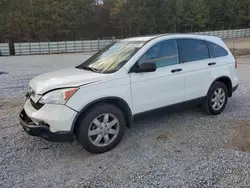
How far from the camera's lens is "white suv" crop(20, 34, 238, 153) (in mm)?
2969

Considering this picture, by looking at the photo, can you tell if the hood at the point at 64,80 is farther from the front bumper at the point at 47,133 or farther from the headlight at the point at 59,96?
the front bumper at the point at 47,133

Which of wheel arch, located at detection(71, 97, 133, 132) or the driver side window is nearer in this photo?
wheel arch, located at detection(71, 97, 133, 132)

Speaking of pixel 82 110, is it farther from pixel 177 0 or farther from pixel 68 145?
pixel 177 0

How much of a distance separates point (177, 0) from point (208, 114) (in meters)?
31.2

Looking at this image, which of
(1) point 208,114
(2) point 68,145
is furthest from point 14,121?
(1) point 208,114

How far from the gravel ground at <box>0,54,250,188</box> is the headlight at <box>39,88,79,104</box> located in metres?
0.76

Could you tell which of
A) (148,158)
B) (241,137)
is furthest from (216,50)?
(148,158)

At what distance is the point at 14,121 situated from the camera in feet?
14.5

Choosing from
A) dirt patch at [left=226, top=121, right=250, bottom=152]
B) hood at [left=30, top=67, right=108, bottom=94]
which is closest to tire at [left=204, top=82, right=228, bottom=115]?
dirt patch at [left=226, top=121, right=250, bottom=152]

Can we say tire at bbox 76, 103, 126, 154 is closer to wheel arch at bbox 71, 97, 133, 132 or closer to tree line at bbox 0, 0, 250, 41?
wheel arch at bbox 71, 97, 133, 132

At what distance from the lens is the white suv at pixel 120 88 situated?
2.97 m

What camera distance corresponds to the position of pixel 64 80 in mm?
3166

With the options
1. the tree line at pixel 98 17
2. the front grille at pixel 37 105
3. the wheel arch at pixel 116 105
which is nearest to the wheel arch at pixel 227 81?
the wheel arch at pixel 116 105

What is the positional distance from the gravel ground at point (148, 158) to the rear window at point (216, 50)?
113 centimetres
